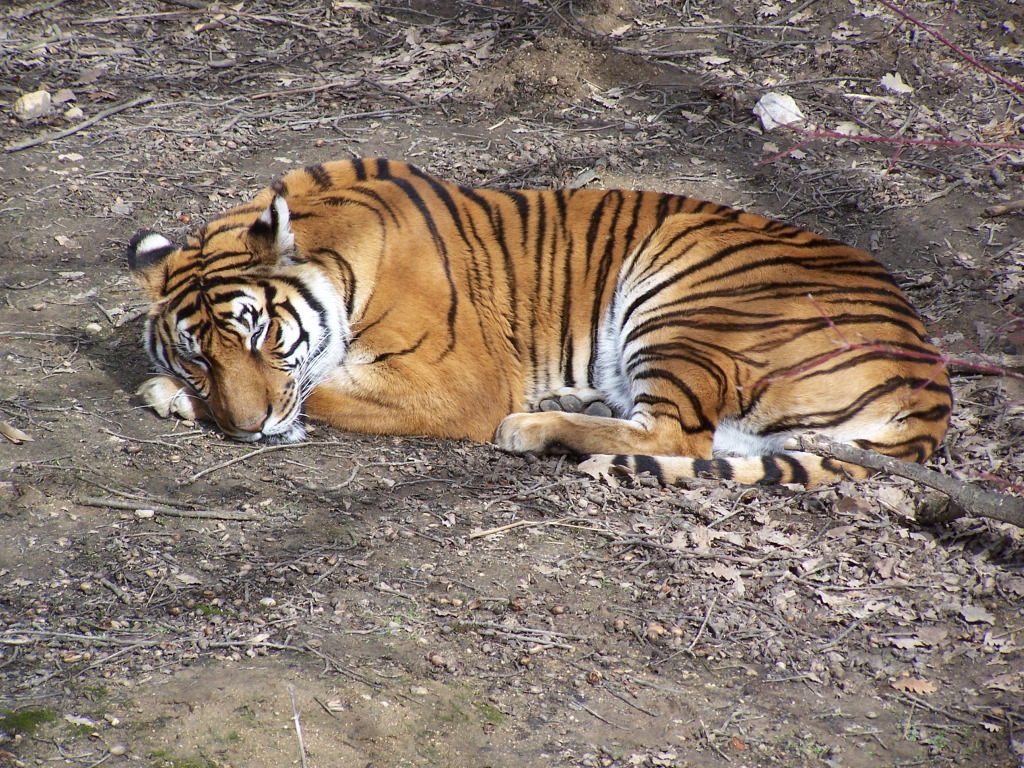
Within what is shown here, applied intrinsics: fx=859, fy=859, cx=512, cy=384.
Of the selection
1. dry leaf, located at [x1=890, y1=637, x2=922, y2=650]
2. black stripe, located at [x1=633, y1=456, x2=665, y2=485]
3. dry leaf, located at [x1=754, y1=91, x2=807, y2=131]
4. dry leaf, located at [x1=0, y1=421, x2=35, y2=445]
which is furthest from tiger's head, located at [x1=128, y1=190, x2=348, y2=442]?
dry leaf, located at [x1=754, y1=91, x2=807, y2=131]

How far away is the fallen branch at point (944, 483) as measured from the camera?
2768mm

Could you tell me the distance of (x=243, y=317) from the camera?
11.4ft

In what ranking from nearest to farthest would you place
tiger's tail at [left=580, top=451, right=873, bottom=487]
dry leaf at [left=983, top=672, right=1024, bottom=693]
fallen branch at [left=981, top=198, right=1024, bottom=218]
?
dry leaf at [left=983, top=672, right=1024, bottom=693] < tiger's tail at [left=580, top=451, right=873, bottom=487] < fallen branch at [left=981, top=198, right=1024, bottom=218]

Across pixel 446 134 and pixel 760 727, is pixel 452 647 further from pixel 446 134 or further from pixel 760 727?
pixel 446 134

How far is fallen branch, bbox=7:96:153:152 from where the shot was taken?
18.8ft

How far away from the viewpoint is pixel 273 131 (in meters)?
6.12

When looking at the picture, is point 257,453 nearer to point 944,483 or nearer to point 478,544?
point 478,544

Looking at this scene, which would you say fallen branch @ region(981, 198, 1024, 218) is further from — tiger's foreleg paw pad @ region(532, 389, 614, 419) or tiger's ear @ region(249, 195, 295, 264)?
tiger's ear @ region(249, 195, 295, 264)

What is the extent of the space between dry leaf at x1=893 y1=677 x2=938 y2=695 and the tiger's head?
247cm

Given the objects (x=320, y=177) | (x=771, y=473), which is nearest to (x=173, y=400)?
(x=320, y=177)

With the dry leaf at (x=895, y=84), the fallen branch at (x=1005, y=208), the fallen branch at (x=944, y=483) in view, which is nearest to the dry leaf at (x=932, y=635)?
the fallen branch at (x=944, y=483)

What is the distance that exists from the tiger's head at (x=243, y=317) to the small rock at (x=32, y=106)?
3202mm

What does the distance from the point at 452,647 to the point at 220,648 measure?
0.67 metres

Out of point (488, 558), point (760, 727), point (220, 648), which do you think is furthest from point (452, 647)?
point (760, 727)
